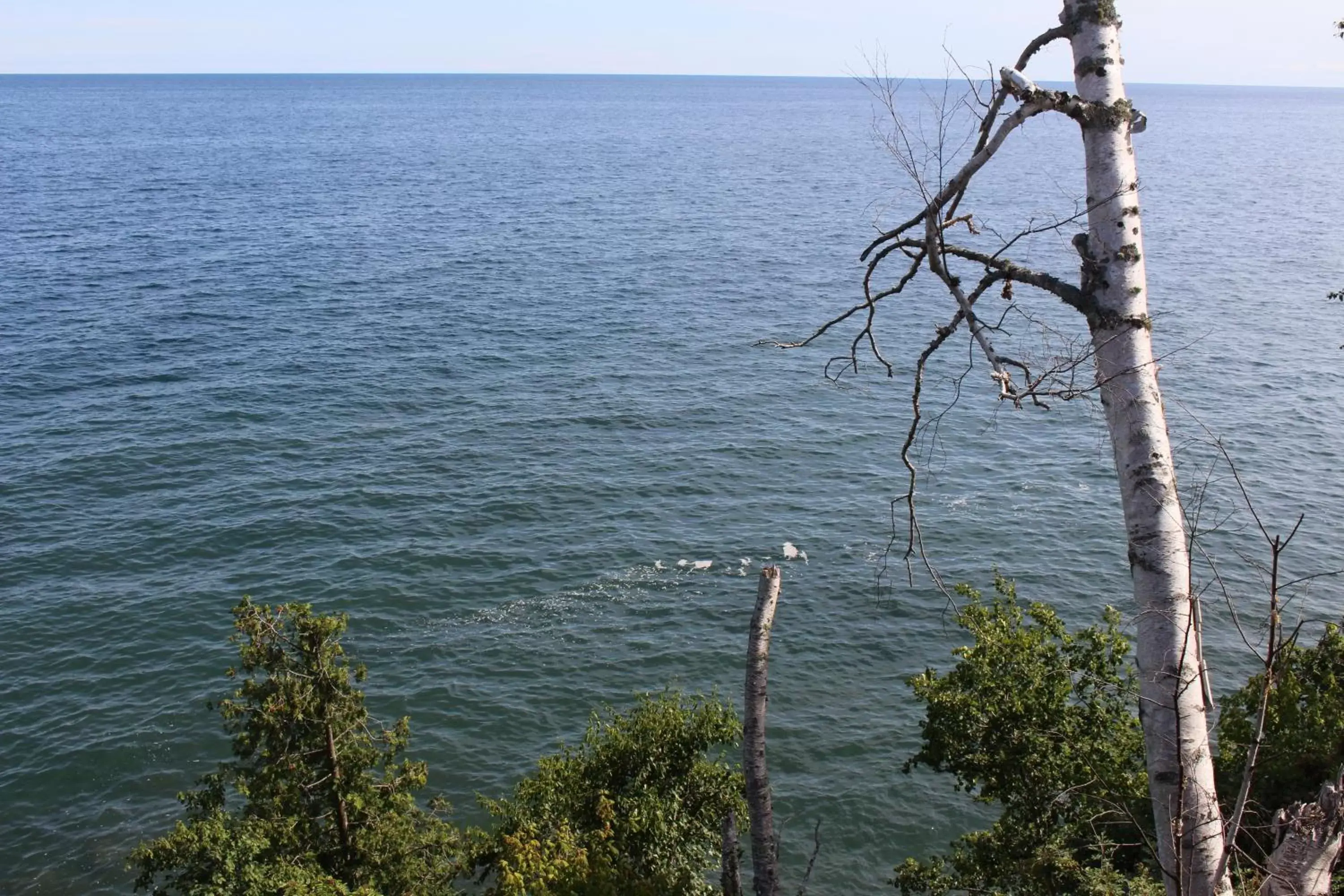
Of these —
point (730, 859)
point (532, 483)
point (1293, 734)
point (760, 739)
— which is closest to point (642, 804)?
point (730, 859)

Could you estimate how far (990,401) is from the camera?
49156mm

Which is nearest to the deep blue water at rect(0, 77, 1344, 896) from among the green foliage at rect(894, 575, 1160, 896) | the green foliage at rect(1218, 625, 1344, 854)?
the green foliage at rect(894, 575, 1160, 896)

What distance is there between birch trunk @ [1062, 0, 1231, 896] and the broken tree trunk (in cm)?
228

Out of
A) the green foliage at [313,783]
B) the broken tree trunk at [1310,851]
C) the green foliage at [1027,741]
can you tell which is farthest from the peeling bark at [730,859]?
the broken tree trunk at [1310,851]

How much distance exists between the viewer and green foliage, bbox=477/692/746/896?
16062mm

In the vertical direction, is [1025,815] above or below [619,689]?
above

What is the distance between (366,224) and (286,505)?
56.2 metres

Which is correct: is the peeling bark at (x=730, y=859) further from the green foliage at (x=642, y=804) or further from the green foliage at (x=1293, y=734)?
the green foliage at (x=1293, y=734)

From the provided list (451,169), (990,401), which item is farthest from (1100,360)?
(451,169)

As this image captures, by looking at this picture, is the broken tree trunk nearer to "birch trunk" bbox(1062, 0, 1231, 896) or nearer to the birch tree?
the birch tree

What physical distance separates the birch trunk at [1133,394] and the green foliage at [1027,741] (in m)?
9.71

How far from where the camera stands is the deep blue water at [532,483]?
26.7 meters

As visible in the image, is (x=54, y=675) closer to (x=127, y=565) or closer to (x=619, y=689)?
(x=127, y=565)

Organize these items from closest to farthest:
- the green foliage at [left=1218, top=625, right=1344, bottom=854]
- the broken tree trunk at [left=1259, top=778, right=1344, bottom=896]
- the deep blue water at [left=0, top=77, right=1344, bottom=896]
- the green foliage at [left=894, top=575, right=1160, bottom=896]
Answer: the broken tree trunk at [left=1259, top=778, right=1344, bottom=896], the green foliage at [left=1218, top=625, right=1344, bottom=854], the green foliage at [left=894, top=575, right=1160, bottom=896], the deep blue water at [left=0, top=77, right=1344, bottom=896]
